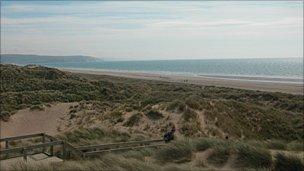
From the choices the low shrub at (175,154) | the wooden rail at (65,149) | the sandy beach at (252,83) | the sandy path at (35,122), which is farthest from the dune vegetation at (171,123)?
the sandy beach at (252,83)

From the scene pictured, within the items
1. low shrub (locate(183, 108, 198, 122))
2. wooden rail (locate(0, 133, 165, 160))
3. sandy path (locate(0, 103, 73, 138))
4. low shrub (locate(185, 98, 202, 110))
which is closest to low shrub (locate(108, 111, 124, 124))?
sandy path (locate(0, 103, 73, 138))

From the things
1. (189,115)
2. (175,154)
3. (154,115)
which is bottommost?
(154,115)

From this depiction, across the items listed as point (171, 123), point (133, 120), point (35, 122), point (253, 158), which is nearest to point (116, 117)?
point (133, 120)

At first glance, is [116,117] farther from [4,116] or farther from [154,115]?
[4,116]

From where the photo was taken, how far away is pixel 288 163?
35.0 feet

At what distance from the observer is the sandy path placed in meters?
27.6

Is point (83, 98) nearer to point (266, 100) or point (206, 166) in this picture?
point (266, 100)

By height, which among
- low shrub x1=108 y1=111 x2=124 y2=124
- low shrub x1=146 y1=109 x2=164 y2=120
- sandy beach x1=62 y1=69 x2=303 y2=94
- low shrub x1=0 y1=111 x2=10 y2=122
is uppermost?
low shrub x1=146 y1=109 x2=164 y2=120

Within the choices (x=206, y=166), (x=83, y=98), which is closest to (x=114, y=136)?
(x=206, y=166)

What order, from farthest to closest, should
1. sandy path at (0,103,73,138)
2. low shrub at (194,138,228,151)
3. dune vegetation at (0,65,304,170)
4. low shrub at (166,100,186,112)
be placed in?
sandy path at (0,103,73,138), low shrub at (166,100,186,112), low shrub at (194,138,228,151), dune vegetation at (0,65,304,170)

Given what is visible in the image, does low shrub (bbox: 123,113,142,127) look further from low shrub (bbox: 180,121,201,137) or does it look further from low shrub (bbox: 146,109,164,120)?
low shrub (bbox: 180,121,201,137)

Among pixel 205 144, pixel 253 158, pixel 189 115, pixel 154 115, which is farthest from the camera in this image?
pixel 154 115

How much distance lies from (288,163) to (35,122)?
72.6ft

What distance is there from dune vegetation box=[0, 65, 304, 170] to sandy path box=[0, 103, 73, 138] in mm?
636
